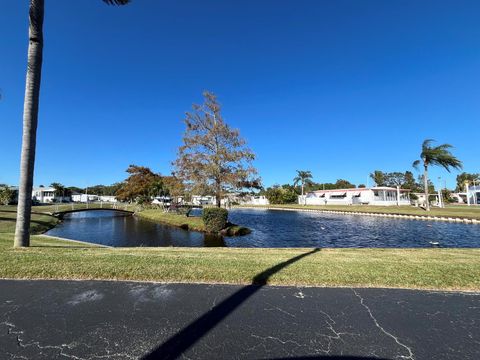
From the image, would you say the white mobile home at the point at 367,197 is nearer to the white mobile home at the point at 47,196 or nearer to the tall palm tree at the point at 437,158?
→ the tall palm tree at the point at 437,158

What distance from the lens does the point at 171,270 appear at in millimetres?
6215

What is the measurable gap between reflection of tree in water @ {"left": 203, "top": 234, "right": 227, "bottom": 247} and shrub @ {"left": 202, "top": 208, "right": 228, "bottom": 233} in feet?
2.98

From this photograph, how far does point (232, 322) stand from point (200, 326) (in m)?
0.45

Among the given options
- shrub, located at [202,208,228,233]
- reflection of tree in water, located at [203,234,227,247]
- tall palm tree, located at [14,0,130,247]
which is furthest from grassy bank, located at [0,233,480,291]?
shrub, located at [202,208,228,233]

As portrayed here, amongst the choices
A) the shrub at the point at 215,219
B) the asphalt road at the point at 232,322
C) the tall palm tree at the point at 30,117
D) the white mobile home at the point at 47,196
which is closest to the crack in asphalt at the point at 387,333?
the asphalt road at the point at 232,322

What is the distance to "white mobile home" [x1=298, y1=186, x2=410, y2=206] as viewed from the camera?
2424 inches

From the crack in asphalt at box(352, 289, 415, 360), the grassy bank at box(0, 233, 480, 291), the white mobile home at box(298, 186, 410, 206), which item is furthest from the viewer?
the white mobile home at box(298, 186, 410, 206)

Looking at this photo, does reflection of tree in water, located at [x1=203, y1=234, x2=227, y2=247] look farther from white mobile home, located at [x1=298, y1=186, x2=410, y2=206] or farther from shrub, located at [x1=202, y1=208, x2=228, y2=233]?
white mobile home, located at [x1=298, y1=186, x2=410, y2=206]

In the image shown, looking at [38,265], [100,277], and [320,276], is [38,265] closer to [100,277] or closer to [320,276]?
[100,277]

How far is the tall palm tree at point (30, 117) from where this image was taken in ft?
28.3

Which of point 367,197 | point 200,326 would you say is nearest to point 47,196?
point 367,197

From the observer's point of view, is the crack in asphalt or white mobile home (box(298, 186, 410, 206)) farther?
white mobile home (box(298, 186, 410, 206))

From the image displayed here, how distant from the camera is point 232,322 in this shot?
151 inches

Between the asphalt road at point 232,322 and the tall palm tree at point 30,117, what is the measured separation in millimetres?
4178
